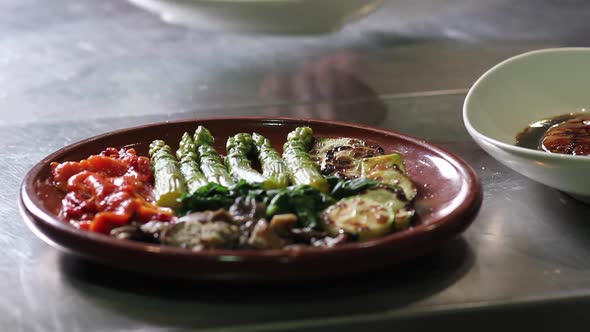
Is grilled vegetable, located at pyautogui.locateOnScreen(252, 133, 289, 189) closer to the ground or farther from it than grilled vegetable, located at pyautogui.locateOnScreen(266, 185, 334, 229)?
closer to the ground

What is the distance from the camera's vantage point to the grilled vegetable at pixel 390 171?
5.33ft

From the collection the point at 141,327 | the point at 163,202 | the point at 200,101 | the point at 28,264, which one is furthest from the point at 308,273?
the point at 200,101

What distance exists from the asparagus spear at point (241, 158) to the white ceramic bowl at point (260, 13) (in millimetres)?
929

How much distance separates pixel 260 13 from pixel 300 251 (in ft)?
5.25

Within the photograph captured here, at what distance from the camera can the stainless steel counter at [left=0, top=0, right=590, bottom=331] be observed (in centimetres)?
136

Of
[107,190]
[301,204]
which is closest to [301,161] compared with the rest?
[301,204]

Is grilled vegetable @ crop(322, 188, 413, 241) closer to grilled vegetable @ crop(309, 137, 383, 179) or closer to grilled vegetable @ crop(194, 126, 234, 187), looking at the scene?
grilled vegetable @ crop(309, 137, 383, 179)

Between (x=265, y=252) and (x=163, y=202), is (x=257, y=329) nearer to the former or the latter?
(x=265, y=252)

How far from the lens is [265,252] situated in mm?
1311

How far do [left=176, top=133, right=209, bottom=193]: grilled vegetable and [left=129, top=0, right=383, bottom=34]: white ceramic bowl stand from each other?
92cm

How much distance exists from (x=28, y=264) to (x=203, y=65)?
1.69 m

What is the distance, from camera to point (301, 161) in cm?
175

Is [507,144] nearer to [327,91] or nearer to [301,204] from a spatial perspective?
[301,204]

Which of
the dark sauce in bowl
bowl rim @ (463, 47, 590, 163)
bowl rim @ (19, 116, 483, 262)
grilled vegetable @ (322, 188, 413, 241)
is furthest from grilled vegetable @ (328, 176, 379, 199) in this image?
the dark sauce in bowl
